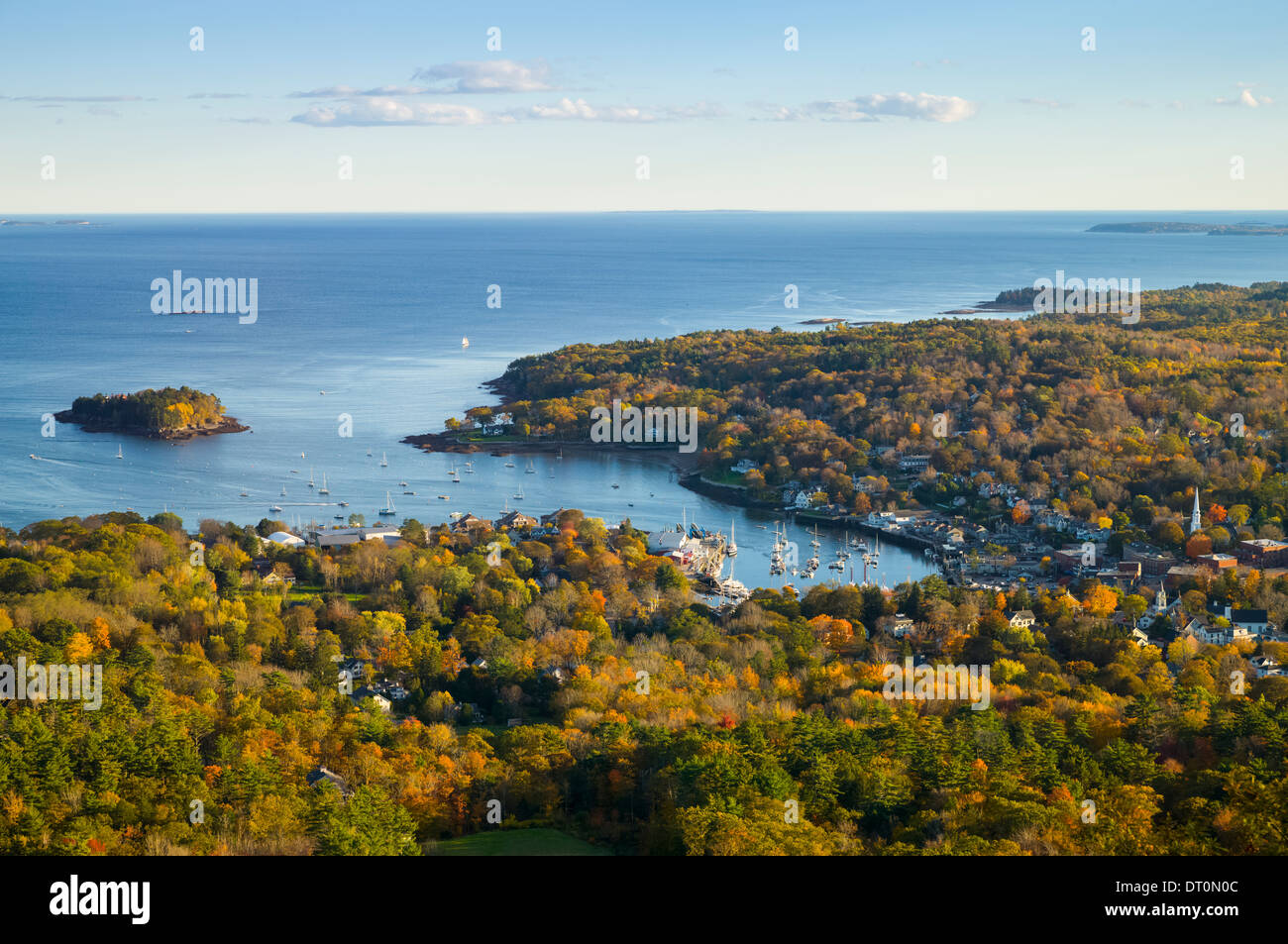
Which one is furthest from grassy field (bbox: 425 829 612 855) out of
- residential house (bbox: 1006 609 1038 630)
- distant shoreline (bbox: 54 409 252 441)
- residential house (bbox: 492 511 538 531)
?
distant shoreline (bbox: 54 409 252 441)

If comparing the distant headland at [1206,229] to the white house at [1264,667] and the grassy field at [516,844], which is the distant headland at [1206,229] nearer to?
the white house at [1264,667]

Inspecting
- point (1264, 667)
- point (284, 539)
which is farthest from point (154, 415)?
point (1264, 667)

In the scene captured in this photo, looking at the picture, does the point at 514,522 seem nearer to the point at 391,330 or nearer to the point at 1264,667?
the point at 1264,667

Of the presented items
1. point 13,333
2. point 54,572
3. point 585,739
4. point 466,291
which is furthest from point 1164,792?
point 466,291

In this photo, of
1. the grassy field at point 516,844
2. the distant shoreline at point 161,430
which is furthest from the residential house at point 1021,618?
the distant shoreline at point 161,430

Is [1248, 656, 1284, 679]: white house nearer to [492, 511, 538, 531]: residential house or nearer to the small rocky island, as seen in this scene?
[492, 511, 538, 531]: residential house

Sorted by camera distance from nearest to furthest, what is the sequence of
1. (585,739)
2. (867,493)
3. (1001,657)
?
(585,739), (1001,657), (867,493)

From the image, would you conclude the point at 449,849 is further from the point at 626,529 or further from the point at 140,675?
the point at 626,529
